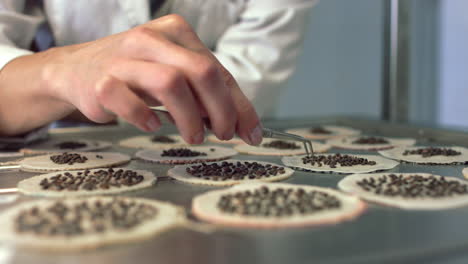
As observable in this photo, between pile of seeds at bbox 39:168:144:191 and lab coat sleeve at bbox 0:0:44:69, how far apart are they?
2.67ft

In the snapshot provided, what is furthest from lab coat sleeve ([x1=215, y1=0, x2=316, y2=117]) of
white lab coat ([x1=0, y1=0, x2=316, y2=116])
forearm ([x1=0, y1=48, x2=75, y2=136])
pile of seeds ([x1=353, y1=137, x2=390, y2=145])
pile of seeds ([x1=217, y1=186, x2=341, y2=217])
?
pile of seeds ([x1=217, y1=186, x2=341, y2=217])

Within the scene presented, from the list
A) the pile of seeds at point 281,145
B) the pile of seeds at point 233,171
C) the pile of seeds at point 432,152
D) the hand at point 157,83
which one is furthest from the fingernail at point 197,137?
the pile of seeds at point 432,152

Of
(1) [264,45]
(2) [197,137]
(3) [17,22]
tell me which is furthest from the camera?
(1) [264,45]

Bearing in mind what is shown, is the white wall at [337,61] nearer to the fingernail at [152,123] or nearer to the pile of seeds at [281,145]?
the pile of seeds at [281,145]

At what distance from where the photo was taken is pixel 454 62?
4.16 metres

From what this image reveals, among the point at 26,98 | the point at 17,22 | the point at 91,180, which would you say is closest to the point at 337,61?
the point at 17,22

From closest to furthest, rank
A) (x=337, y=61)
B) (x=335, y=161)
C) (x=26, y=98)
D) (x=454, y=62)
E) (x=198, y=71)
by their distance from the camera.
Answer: (x=198, y=71), (x=335, y=161), (x=26, y=98), (x=454, y=62), (x=337, y=61)

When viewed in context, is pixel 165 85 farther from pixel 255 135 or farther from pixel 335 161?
pixel 335 161

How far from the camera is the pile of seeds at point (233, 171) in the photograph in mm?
1249

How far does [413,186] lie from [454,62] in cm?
351

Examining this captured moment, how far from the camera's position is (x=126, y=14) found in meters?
2.15

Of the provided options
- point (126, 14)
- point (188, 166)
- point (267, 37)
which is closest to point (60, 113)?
point (188, 166)

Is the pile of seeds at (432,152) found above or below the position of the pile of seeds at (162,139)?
below

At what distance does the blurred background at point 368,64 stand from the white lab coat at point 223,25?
1.97 meters
